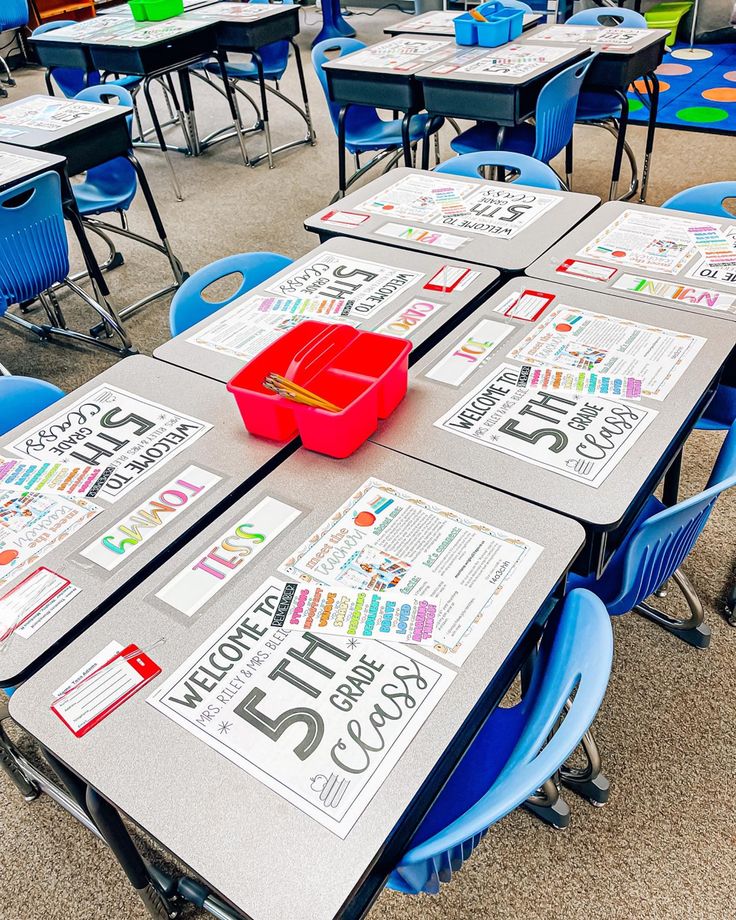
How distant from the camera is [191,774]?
862 millimetres

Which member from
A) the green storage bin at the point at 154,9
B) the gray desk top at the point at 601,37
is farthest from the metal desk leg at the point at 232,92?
the gray desk top at the point at 601,37

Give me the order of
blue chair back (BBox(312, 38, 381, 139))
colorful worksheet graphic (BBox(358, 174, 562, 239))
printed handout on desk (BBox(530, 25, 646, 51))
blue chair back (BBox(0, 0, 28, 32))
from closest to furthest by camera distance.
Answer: colorful worksheet graphic (BBox(358, 174, 562, 239)) < printed handout on desk (BBox(530, 25, 646, 51)) < blue chair back (BBox(312, 38, 381, 139)) < blue chair back (BBox(0, 0, 28, 32))

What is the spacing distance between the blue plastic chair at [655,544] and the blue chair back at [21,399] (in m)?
1.19

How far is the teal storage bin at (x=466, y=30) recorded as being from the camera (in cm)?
339

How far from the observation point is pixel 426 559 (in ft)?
Answer: 3.54

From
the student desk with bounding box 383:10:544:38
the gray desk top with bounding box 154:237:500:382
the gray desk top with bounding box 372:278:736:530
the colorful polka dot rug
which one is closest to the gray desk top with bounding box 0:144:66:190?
the gray desk top with bounding box 154:237:500:382

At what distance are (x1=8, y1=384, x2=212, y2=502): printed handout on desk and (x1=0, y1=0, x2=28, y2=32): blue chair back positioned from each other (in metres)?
6.77

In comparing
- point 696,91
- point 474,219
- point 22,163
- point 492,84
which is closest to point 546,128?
point 492,84

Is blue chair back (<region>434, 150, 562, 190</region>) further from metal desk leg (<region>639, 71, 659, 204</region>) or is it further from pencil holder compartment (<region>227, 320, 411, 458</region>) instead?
metal desk leg (<region>639, 71, 659, 204</region>)

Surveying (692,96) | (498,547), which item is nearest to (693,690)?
(498,547)

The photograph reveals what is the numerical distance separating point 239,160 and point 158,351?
12.0 feet

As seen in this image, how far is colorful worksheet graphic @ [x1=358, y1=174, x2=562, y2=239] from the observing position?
199 centimetres

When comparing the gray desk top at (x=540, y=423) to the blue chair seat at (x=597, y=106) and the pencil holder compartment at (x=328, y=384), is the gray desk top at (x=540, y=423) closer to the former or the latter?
the pencil holder compartment at (x=328, y=384)

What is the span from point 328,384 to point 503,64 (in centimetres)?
243
